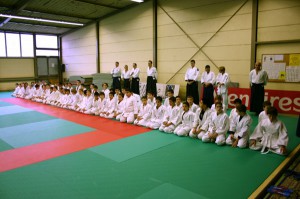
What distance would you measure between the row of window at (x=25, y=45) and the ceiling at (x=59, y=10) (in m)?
1.03

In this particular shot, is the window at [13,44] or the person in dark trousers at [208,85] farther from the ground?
the window at [13,44]

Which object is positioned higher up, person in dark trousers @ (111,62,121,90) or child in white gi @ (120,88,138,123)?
person in dark trousers @ (111,62,121,90)

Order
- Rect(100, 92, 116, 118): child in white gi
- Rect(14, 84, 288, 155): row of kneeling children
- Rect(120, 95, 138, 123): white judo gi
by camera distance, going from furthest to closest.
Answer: Rect(100, 92, 116, 118): child in white gi < Rect(120, 95, 138, 123): white judo gi < Rect(14, 84, 288, 155): row of kneeling children

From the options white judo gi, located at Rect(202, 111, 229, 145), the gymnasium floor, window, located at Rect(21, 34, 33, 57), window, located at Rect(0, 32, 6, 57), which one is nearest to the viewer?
the gymnasium floor

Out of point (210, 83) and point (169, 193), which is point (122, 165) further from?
point (210, 83)

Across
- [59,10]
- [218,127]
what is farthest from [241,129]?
[59,10]

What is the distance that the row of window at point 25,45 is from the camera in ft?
61.3

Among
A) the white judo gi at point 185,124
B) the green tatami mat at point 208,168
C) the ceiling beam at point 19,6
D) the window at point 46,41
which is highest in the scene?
the ceiling beam at point 19,6

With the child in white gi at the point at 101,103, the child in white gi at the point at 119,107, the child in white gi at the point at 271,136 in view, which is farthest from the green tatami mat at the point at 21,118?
the child in white gi at the point at 271,136

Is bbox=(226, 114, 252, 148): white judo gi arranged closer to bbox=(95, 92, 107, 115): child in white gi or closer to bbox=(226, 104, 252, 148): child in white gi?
bbox=(226, 104, 252, 148): child in white gi

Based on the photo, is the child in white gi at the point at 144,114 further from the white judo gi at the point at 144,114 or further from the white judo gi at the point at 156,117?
the white judo gi at the point at 156,117

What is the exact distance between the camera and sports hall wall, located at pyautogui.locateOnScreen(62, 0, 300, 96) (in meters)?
9.10

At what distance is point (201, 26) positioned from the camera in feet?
37.1

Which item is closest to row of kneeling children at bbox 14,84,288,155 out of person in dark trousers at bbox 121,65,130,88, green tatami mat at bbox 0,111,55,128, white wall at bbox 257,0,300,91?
green tatami mat at bbox 0,111,55,128
